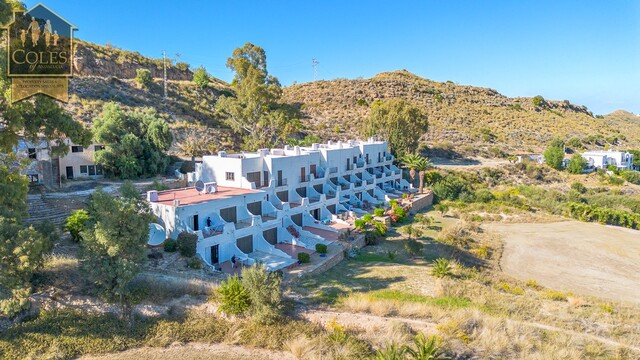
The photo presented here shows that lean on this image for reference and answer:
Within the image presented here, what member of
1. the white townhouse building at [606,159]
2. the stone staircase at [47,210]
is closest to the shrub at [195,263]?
the stone staircase at [47,210]

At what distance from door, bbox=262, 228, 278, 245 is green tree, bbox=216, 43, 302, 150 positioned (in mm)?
25928

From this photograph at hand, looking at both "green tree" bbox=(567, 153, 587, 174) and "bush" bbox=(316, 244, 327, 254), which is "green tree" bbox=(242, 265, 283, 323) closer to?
"bush" bbox=(316, 244, 327, 254)

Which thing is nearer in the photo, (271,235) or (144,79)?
(271,235)

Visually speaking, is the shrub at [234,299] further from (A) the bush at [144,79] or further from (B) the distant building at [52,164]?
(A) the bush at [144,79]

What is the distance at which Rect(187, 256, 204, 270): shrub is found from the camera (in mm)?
22406

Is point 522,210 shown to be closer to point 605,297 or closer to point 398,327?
point 605,297

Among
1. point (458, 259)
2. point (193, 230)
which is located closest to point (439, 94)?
point (458, 259)

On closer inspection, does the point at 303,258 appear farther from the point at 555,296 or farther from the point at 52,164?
the point at 52,164

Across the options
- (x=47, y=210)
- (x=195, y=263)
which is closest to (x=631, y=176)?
(x=195, y=263)

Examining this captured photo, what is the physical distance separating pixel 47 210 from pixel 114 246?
15.2 metres

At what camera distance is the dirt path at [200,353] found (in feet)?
52.5

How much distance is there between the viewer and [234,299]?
17.9 m

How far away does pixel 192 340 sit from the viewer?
55.9 ft

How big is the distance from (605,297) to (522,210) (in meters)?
22.7
